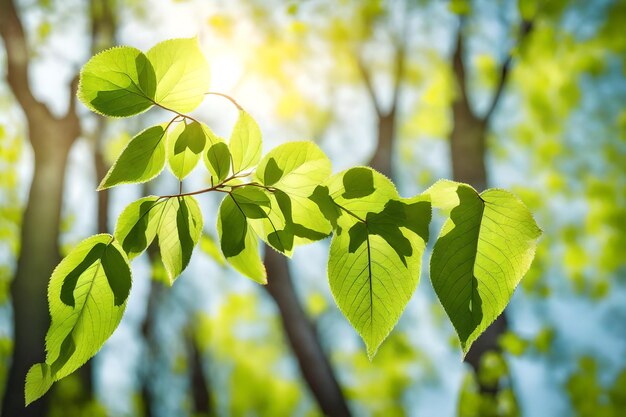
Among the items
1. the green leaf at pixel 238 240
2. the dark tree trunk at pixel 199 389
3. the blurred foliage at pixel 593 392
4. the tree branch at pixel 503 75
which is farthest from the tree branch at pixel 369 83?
the dark tree trunk at pixel 199 389

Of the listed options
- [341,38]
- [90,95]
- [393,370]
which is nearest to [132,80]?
[90,95]

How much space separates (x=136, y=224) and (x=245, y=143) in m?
0.05

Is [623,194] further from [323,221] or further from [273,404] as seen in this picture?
[273,404]

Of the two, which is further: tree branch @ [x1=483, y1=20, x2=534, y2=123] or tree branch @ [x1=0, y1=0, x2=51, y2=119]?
tree branch @ [x1=483, y1=20, x2=534, y2=123]

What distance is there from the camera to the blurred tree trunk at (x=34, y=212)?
204 centimetres

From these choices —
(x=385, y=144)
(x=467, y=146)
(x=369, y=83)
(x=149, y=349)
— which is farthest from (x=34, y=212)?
(x=149, y=349)

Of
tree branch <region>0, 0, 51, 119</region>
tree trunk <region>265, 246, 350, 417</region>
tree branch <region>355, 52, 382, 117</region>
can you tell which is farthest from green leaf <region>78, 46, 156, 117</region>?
tree branch <region>355, 52, 382, 117</region>

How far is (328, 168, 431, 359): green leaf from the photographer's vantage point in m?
0.17

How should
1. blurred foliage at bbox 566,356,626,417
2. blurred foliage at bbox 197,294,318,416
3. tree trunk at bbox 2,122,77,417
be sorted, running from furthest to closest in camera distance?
1. blurred foliage at bbox 197,294,318,416
2. blurred foliage at bbox 566,356,626,417
3. tree trunk at bbox 2,122,77,417

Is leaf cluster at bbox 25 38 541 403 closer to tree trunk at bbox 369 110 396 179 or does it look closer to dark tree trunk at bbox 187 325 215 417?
tree trunk at bbox 369 110 396 179

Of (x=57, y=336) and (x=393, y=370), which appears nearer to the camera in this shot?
(x=57, y=336)

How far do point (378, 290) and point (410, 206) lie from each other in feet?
0.11

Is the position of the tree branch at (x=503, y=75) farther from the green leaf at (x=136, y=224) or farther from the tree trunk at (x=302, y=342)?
the green leaf at (x=136, y=224)

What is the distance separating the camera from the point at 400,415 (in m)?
6.43
